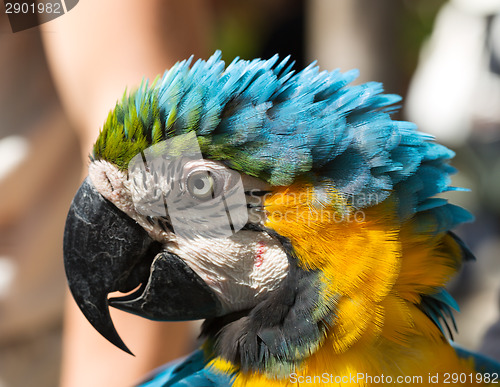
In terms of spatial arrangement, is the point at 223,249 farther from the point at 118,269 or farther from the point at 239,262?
the point at 118,269

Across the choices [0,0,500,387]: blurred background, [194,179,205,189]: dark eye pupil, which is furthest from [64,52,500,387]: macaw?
[0,0,500,387]: blurred background

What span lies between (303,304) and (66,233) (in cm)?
34

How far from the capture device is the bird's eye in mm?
626

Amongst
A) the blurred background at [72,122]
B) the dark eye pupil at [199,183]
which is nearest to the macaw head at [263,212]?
the dark eye pupil at [199,183]

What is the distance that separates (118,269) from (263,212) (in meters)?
0.22

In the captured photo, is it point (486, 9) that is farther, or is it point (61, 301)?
point (486, 9)

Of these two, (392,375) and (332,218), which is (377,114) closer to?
(332,218)

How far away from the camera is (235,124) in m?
0.61

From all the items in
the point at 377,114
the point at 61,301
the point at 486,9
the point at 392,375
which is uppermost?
the point at 486,9

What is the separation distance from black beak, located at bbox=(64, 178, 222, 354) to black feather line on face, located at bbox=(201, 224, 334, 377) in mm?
78

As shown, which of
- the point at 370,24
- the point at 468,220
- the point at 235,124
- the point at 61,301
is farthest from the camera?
the point at 370,24

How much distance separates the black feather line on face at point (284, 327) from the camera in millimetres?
618

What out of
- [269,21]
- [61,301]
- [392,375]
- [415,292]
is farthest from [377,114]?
[269,21]

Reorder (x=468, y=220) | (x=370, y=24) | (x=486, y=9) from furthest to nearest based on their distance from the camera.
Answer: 1. (x=486, y=9)
2. (x=370, y=24)
3. (x=468, y=220)
